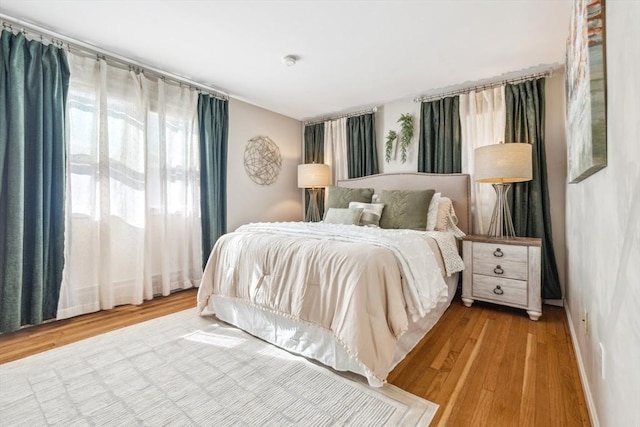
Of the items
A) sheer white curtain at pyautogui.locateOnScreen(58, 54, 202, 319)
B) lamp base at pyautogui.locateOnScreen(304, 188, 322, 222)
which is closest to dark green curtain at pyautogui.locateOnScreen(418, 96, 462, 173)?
lamp base at pyautogui.locateOnScreen(304, 188, 322, 222)

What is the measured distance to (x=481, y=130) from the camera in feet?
10.4

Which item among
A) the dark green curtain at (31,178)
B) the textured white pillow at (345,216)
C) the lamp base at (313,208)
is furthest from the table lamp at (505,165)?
the dark green curtain at (31,178)

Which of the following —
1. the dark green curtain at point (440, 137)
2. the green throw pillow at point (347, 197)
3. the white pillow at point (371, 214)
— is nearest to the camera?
the white pillow at point (371, 214)

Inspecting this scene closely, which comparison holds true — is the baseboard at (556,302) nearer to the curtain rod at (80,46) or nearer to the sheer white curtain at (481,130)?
the sheer white curtain at (481,130)

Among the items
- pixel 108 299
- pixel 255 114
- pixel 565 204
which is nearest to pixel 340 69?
pixel 255 114

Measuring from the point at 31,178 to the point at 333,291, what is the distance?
255 cm

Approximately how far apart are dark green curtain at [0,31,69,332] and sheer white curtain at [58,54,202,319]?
0.09m

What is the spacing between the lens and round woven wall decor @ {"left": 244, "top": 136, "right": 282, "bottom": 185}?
4043mm

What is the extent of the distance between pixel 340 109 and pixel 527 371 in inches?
145

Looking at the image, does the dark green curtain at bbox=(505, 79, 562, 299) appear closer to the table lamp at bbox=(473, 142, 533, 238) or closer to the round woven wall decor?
the table lamp at bbox=(473, 142, 533, 238)

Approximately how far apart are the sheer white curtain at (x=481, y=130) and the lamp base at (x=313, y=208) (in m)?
2.18

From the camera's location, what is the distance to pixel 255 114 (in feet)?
13.5

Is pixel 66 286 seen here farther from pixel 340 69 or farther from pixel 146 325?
pixel 340 69

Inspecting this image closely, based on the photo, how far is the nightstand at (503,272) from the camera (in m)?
2.35
